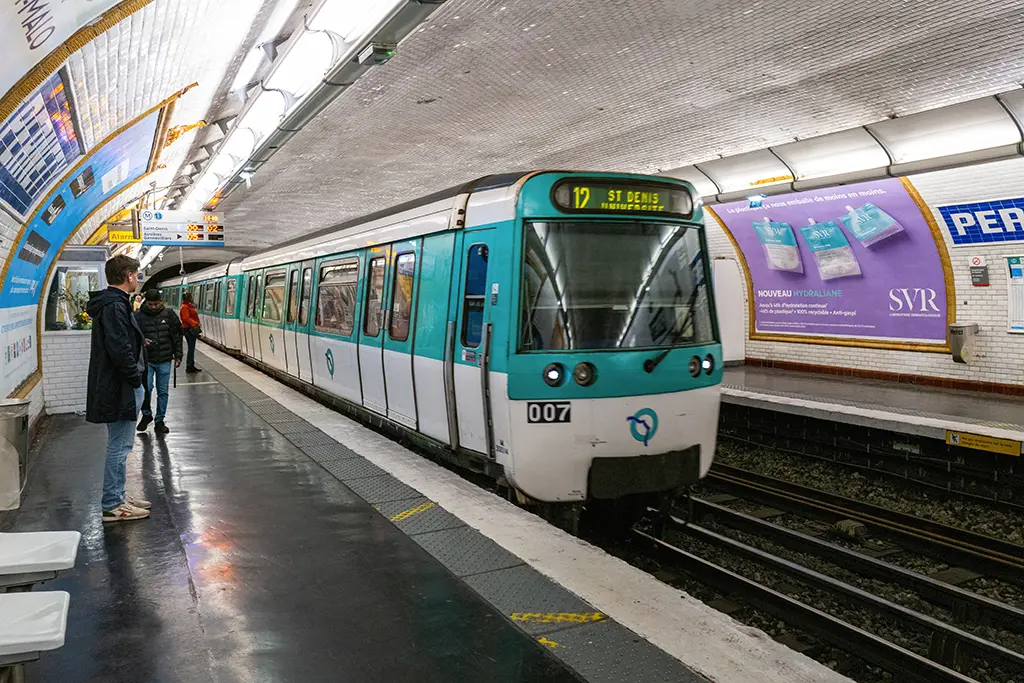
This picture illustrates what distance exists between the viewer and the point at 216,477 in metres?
6.52

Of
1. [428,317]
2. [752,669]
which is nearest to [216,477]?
[428,317]

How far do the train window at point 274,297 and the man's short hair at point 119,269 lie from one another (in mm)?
→ 7218

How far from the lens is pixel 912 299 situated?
459 inches

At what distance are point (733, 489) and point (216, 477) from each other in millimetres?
5375

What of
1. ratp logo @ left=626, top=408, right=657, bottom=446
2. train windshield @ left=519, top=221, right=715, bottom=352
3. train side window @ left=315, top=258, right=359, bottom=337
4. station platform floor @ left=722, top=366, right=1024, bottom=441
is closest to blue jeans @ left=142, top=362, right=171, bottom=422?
train side window @ left=315, top=258, right=359, bottom=337

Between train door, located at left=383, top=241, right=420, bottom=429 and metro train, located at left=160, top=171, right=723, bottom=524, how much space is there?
1.14 ft

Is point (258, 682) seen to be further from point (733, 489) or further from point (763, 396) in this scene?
point (763, 396)

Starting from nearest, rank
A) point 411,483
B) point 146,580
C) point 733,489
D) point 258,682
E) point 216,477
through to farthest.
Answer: point 258,682 → point 146,580 → point 411,483 → point 216,477 → point 733,489

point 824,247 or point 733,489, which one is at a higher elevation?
point 824,247

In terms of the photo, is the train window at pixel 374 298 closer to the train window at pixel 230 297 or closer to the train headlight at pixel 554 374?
the train headlight at pixel 554 374

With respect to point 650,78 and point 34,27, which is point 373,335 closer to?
point 650,78

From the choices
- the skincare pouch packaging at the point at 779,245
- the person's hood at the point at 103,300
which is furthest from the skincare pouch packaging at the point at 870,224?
the person's hood at the point at 103,300

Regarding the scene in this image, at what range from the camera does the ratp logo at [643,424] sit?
17.8 feet

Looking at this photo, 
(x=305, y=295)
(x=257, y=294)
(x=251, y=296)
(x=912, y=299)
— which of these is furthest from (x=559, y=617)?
(x=251, y=296)
